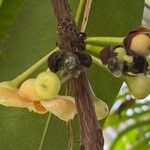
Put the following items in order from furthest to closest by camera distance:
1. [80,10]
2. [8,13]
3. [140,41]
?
[8,13] < [80,10] < [140,41]

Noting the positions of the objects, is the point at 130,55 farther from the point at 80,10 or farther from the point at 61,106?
the point at 80,10

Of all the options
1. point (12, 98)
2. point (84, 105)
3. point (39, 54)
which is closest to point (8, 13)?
point (39, 54)

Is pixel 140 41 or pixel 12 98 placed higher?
pixel 140 41

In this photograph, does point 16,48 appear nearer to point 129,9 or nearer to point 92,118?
point 129,9

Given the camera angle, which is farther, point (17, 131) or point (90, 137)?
point (17, 131)

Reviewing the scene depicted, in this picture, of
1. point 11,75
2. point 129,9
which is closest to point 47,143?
point 11,75

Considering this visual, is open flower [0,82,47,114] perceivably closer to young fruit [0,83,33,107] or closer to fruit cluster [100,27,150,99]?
young fruit [0,83,33,107]

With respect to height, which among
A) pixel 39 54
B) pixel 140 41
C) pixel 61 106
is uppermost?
pixel 140 41
